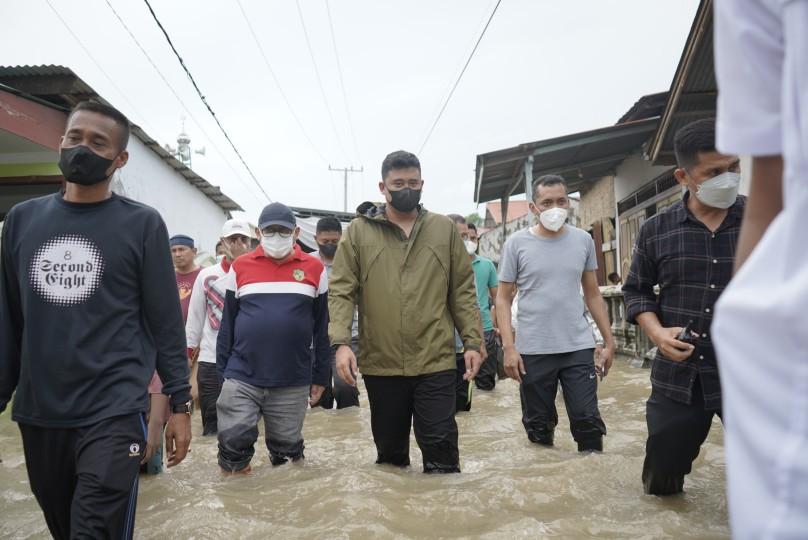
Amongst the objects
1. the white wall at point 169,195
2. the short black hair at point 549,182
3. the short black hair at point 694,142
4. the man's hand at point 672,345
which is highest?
the white wall at point 169,195

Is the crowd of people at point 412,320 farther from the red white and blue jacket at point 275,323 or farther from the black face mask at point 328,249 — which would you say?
the black face mask at point 328,249

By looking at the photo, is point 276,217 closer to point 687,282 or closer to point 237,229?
point 237,229

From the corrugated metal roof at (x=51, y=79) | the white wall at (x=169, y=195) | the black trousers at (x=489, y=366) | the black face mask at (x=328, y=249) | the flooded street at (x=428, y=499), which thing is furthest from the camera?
the white wall at (x=169, y=195)

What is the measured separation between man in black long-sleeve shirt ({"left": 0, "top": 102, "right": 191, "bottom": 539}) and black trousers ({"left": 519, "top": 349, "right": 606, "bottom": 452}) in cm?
267

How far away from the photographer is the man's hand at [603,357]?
15.6ft

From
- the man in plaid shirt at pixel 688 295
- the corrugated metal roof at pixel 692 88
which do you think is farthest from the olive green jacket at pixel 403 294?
the corrugated metal roof at pixel 692 88

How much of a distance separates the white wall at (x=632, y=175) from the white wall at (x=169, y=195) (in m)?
9.27

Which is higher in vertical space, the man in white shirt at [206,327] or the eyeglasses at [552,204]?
the eyeglasses at [552,204]

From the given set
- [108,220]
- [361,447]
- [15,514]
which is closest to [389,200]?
[108,220]

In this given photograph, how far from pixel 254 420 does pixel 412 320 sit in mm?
1248

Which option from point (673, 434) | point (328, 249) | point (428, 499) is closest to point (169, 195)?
point (328, 249)

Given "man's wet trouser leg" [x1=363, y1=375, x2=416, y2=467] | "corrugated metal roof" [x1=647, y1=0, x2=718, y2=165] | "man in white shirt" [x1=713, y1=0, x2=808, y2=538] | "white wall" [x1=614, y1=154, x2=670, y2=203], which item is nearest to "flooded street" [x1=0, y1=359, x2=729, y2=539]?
"man's wet trouser leg" [x1=363, y1=375, x2=416, y2=467]

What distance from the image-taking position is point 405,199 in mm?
4227

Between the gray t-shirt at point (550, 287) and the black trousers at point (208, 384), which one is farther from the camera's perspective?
the black trousers at point (208, 384)
